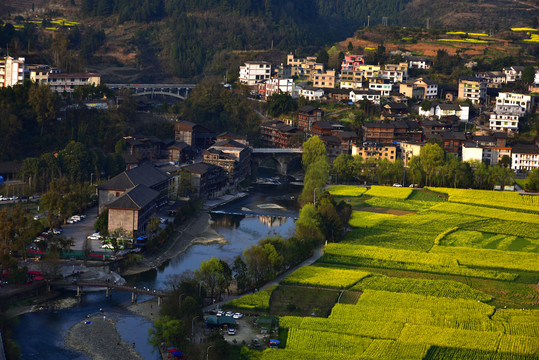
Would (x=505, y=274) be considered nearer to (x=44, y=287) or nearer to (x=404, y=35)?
(x=44, y=287)

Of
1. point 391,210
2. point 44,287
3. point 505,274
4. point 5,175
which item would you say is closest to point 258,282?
point 44,287

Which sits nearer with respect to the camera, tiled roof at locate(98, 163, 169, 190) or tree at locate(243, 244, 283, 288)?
tree at locate(243, 244, 283, 288)

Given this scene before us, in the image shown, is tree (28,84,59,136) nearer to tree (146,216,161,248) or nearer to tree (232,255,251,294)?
tree (146,216,161,248)

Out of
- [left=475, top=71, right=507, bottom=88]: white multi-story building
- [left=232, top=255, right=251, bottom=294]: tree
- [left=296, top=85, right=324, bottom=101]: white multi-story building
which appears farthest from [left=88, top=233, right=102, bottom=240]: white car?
[left=475, top=71, right=507, bottom=88]: white multi-story building

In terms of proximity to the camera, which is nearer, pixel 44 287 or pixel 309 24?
pixel 44 287

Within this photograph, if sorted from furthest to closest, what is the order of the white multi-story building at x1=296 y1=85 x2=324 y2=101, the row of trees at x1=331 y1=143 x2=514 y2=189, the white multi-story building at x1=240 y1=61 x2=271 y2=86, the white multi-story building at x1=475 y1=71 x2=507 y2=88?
the white multi-story building at x1=240 y1=61 x2=271 y2=86
the white multi-story building at x1=475 y1=71 x2=507 y2=88
the white multi-story building at x1=296 y1=85 x2=324 y2=101
the row of trees at x1=331 y1=143 x2=514 y2=189

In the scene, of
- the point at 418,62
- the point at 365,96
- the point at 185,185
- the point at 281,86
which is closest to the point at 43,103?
the point at 185,185

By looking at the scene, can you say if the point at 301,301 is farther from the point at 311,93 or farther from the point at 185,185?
the point at 311,93
